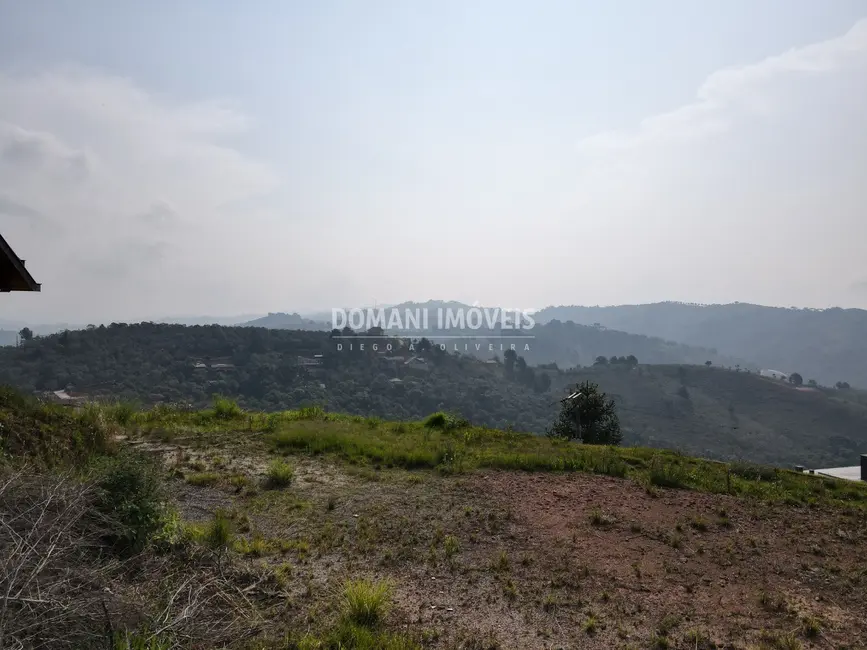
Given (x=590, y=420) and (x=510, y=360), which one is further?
(x=510, y=360)

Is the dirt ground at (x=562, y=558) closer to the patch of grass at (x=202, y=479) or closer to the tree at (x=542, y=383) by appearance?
the patch of grass at (x=202, y=479)

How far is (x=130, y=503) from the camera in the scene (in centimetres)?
412

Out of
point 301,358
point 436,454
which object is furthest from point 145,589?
point 301,358

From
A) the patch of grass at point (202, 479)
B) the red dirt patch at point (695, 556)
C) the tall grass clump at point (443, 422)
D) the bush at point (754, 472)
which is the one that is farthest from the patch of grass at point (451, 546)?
the tall grass clump at point (443, 422)

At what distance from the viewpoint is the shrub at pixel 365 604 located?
369 centimetres

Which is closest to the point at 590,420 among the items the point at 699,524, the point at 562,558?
the point at 699,524

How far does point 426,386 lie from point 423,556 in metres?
49.6

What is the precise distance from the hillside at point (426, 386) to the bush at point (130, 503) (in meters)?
9.31

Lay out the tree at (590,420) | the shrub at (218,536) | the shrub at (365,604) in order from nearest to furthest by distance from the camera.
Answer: the shrub at (365,604), the shrub at (218,536), the tree at (590,420)

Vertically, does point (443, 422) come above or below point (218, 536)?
below

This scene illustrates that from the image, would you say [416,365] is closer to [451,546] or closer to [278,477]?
[278,477]

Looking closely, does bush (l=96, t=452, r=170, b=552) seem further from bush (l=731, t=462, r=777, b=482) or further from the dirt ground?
bush (l=731, t=462, r=777, b=482)

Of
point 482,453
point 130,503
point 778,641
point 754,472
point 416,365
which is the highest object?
point 130,503

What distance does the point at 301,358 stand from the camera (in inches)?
2060
